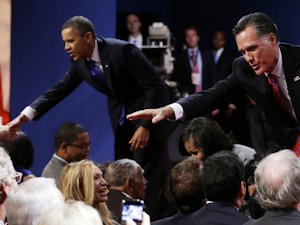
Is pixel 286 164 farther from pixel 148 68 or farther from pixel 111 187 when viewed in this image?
pixel 148 68

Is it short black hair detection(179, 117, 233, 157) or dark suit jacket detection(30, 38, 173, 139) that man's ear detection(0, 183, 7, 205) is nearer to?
short black hair detection(179, 117, 233, 157)

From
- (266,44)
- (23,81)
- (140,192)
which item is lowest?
(140,192)

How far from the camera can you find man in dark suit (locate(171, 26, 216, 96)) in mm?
8984

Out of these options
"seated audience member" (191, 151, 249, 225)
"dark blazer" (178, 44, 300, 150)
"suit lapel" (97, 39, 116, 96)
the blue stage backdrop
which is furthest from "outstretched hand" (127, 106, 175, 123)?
the blue stage backdrop

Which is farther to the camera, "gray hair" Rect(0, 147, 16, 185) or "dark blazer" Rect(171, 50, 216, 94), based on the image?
"dark blazer" Rect(171, 50, 216, 94)

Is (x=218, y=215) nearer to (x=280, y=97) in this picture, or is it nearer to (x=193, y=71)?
(x=280, y=97)

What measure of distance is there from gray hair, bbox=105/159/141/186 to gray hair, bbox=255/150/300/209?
53.4 inches

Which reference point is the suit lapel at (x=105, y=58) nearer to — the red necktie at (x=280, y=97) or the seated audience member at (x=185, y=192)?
the red necktie at (x=280, y=97)

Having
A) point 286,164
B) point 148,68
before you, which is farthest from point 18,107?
point 286,164

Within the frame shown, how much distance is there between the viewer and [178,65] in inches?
358

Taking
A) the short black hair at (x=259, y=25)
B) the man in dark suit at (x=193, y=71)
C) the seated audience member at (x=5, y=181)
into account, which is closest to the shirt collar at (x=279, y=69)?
the short black hair at (x=259, y=25)

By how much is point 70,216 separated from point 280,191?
94 cm

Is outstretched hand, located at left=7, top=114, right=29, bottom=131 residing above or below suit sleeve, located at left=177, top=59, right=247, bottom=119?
below

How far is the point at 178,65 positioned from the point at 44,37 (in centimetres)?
304
